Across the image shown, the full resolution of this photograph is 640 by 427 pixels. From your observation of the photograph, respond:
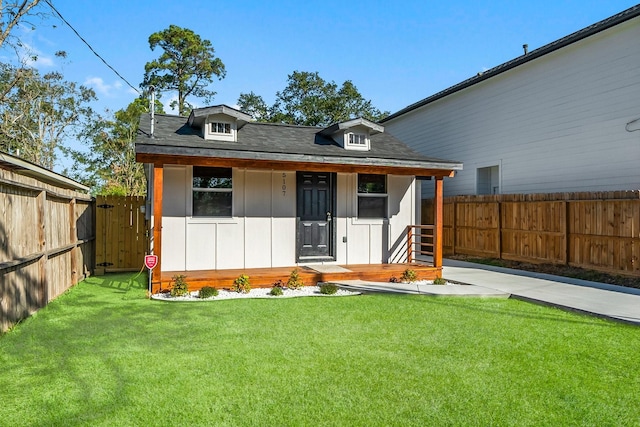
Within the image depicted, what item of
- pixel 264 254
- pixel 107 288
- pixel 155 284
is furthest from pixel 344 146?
pixel 107 288

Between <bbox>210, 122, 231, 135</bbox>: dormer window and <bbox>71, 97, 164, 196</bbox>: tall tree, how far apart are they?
58.4 ft

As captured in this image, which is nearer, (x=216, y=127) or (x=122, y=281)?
(x=122, y=281)

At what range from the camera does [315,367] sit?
368 centimetres

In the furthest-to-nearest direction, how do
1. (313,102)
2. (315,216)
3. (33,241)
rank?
(313,102), (315,216), (33,241)

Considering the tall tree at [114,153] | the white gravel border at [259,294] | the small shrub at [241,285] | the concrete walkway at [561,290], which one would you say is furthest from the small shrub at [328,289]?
the tall tree at [114,153]

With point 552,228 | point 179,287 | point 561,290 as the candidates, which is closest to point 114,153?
point 179,287

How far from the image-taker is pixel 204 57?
27.2 metres

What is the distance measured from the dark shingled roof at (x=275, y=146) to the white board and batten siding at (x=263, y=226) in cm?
64

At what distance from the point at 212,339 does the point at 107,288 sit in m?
3.92

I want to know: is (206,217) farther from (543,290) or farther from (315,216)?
(543,290)

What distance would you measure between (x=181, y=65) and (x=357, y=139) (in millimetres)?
21116

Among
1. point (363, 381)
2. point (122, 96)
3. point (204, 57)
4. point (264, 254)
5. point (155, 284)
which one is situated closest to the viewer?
point (363, 381)

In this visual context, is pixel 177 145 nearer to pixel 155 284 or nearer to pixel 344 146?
pixel 155 284

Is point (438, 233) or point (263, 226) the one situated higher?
point (263, 226)
